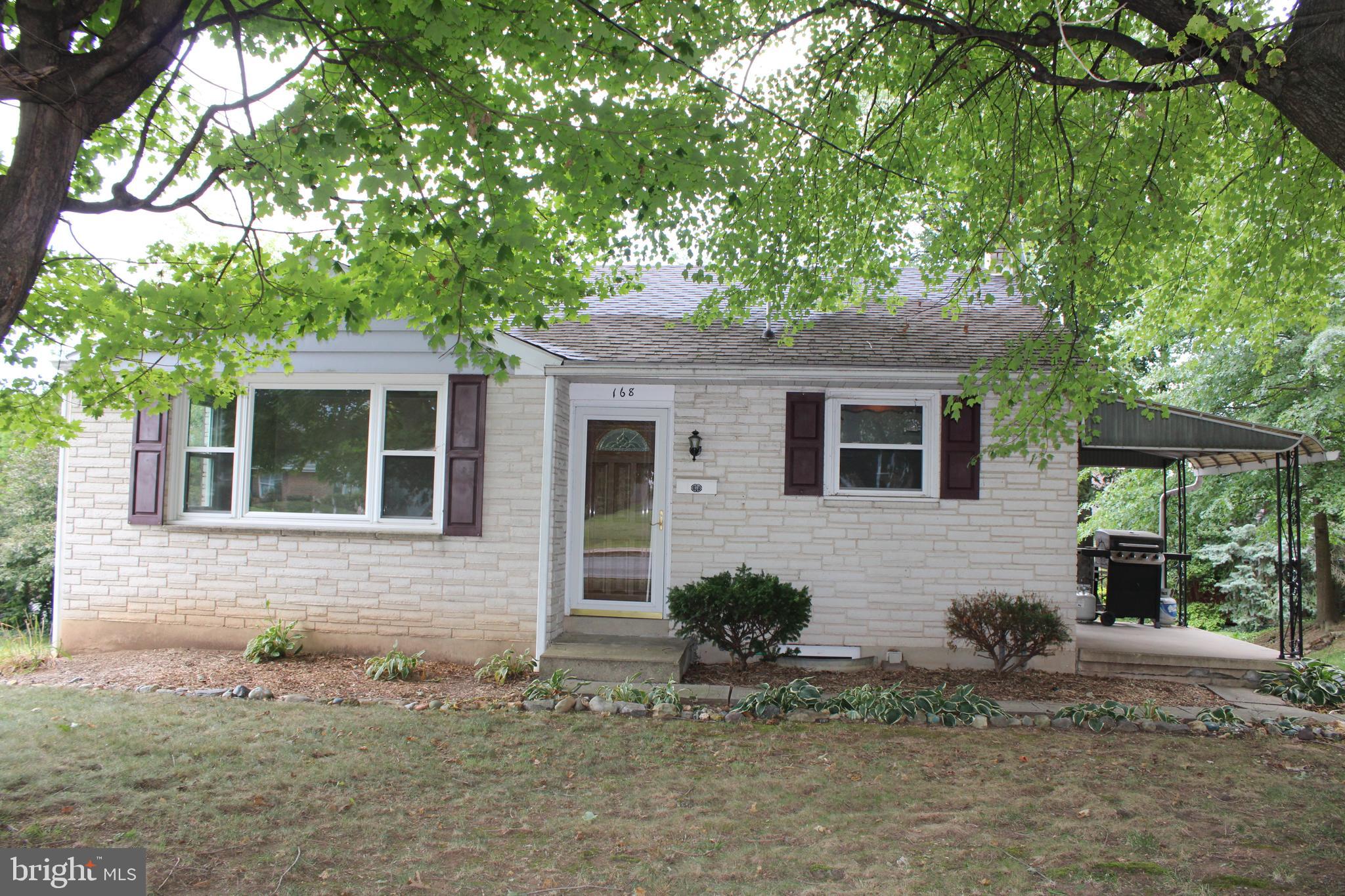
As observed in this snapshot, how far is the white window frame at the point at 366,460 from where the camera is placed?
29.2 ft

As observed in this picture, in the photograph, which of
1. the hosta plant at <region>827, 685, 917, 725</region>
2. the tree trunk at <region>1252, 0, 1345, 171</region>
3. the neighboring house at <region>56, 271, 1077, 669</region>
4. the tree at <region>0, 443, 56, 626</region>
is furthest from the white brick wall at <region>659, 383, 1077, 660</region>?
the tree at <region>0, 443, 56, 626</region>

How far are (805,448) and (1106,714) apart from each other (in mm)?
3548

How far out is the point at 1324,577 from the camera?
14312 millimetres

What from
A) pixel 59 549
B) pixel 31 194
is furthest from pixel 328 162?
pixel 59 549

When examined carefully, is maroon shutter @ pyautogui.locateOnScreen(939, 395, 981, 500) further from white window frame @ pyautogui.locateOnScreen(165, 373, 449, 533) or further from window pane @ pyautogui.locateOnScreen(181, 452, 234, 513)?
window pane @ pyautogui.locateOnScreen(181, 452, 234, 513)

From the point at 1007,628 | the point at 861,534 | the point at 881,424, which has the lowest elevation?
the point at 1007,628

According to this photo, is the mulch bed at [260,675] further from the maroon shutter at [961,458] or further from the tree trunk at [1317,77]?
the tree trunk at [1317,77]

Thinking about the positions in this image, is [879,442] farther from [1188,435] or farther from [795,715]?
[795,715]

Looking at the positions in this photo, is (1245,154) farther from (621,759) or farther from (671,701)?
(621,759)

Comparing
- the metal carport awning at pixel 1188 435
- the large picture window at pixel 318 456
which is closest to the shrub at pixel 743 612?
the large picture window at pixel 318 456

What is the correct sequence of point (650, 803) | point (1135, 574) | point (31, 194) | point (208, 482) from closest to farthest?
1. point (31, 194)
2. point (650, 803)
3. point (208, 482)
4. point (1135, 574)

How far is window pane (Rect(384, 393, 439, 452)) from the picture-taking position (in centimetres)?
902

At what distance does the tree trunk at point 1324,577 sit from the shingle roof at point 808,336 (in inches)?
312

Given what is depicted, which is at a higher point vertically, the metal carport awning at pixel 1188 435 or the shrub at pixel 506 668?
the metal carport awning at pixel 1188 435
